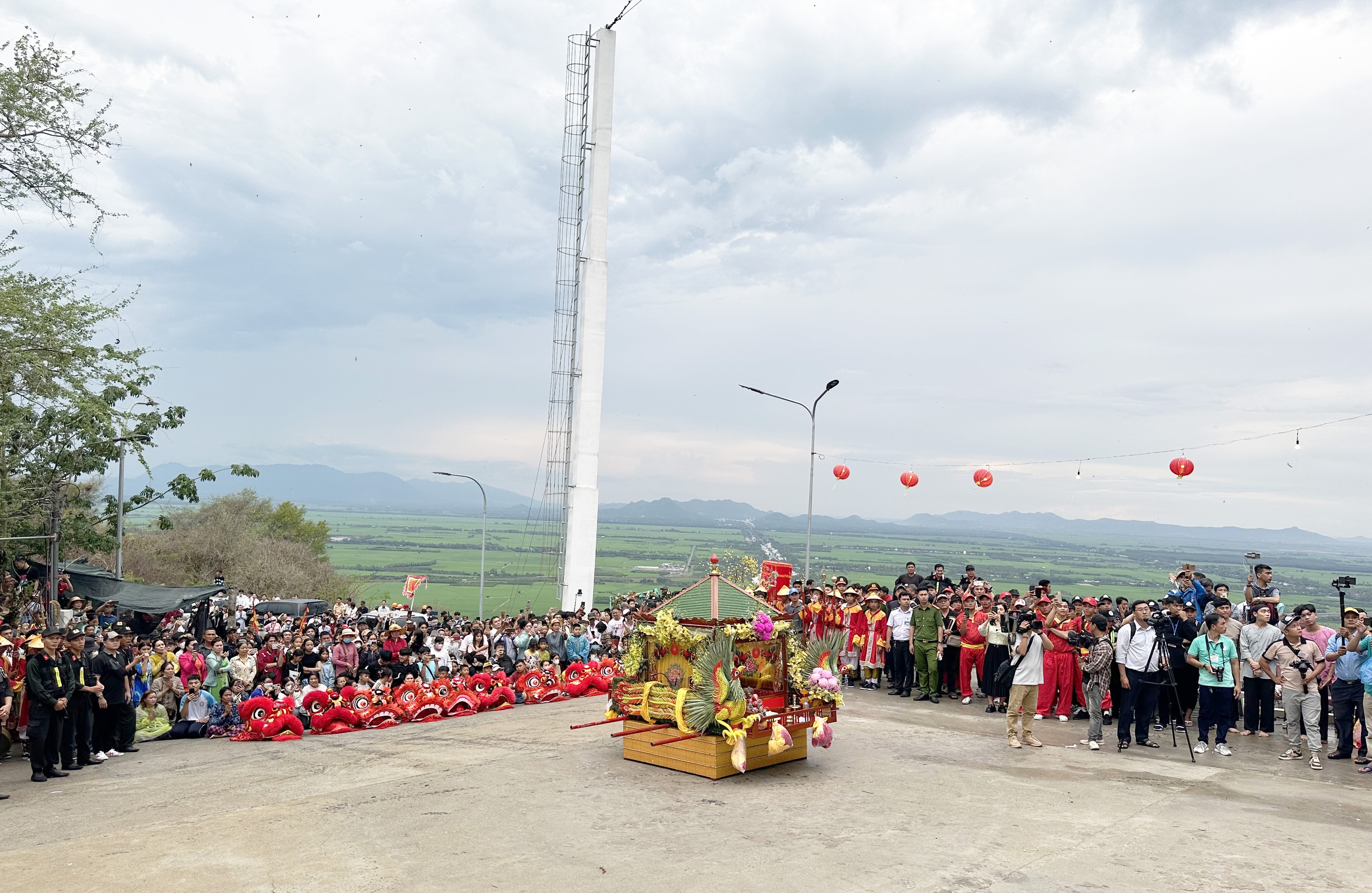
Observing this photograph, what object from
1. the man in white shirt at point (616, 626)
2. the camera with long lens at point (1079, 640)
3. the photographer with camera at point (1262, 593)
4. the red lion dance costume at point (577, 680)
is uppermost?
the photographer with camera at point (1262, 593)

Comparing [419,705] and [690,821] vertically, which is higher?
[690,821]

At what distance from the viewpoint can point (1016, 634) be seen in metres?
13.7

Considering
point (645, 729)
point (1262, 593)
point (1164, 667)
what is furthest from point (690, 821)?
point (1262, 593)

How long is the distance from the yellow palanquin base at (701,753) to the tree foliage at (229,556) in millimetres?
44189

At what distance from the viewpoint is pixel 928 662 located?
1504 cm

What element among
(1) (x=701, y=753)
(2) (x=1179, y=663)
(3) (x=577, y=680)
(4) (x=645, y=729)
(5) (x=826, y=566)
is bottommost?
(5) (x=826, y=566)

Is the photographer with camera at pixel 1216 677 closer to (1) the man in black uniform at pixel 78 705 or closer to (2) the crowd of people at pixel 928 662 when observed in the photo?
(2) the crowd of people at pixel 928 662

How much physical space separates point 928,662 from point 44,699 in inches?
479

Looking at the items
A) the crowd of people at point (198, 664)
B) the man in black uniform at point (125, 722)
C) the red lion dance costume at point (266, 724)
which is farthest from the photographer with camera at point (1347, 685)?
the man in black uniform at point (125, 722)

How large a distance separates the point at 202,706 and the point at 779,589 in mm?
8829

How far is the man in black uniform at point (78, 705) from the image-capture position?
36.2 ft

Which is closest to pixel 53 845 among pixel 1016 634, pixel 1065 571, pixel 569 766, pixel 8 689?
pixel 8 689

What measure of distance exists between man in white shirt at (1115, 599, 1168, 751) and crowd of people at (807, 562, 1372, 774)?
2 cm

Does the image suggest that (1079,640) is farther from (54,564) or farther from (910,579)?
(54,564)
